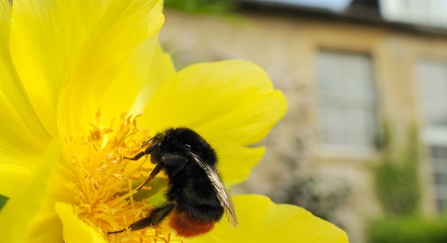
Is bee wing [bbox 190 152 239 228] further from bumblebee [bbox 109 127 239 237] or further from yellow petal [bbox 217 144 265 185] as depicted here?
yellow petal [bbox 217 144 265 185]

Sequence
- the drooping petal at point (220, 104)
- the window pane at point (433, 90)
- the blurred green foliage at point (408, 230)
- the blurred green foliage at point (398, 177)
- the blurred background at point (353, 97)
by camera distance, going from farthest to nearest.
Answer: the window pane at point (433, 90)
the blurred green foliage at point (398, 177)
the blurred background at point (353, 97)
the blurred green foliage at point (408, 230)
the drooping petal at point (220, 104)

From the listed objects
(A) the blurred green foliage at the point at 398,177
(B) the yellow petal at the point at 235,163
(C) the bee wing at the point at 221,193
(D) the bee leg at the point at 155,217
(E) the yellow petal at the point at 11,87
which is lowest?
(A) the blurred green foliage at the point at 398,177

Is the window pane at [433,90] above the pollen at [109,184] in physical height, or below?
below

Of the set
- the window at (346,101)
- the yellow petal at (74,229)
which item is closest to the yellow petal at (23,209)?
the yellow petal at (74,229)

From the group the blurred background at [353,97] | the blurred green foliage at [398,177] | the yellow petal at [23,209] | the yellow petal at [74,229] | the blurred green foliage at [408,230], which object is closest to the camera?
the yellow petal at [23,209]

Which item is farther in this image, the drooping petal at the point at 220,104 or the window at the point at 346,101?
the window at the point at 346,101

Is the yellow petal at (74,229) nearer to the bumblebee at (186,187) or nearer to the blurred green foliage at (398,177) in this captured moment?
the bumblebee at (186,187)

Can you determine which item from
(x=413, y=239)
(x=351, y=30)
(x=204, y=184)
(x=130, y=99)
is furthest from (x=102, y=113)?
(x=351, y=30)

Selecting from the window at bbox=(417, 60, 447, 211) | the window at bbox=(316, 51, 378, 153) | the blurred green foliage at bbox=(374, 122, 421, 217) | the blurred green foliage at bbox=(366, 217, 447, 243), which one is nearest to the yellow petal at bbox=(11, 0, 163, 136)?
the blurred green foliage at bbox=(366, 217, 447, 243)
